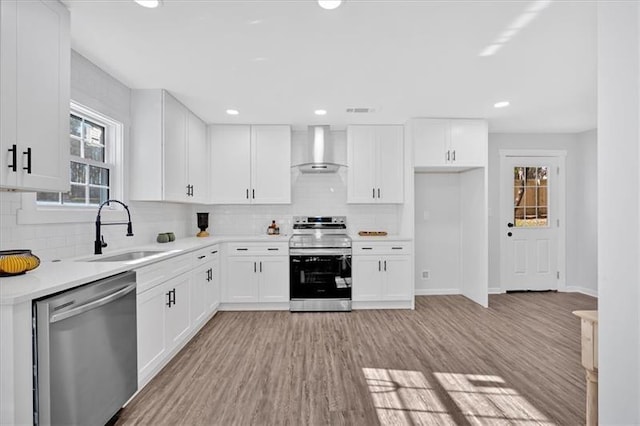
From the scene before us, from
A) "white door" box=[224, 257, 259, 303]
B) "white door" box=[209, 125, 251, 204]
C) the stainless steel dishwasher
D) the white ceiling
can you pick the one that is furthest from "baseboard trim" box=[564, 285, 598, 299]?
the stainless steel dishwasher

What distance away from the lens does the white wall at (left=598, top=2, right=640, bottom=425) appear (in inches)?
44.1

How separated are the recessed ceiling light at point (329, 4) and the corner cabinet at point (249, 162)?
8.89 ft

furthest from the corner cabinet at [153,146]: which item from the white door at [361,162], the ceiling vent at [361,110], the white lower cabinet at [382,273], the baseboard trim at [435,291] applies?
the baseboard trim at [435,291]

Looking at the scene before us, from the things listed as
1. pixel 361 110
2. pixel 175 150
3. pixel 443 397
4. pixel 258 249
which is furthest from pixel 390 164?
pixel 443 397

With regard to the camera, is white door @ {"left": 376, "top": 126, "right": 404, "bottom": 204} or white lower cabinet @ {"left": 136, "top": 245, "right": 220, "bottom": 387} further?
white door @ {"left": 376, "top": 126, "right": 404, "bottom": 204}

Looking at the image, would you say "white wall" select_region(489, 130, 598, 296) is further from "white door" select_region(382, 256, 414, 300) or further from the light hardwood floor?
"white door" select_region(382, 256, 414, 300)

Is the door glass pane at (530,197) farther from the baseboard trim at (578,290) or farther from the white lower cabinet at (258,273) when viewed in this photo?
the white lower cabinet at (258,273)

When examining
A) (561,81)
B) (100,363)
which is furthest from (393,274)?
(100,363)

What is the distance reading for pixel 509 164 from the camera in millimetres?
5238

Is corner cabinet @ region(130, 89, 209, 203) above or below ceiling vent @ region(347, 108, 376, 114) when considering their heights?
below

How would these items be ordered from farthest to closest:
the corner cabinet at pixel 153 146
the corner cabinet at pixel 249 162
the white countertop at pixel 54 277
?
the corner cabinet at pixel 249 162 < the corner cabinet at pixel 153 146 < the white countertop at pixel 54 277

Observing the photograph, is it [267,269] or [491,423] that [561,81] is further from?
[267,269]

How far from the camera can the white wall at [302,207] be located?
16.3ft

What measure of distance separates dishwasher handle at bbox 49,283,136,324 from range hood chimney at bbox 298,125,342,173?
297 cm
